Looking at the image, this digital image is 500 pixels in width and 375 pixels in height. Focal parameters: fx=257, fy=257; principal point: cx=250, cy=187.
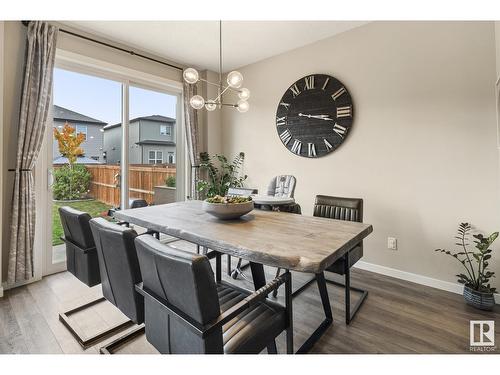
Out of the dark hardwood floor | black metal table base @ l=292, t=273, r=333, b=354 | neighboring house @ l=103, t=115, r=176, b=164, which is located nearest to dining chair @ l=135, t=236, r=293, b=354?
black metal table base @ l=292, t=273, r=333, b=354

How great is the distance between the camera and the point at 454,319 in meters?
1.96

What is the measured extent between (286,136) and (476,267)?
241 cm

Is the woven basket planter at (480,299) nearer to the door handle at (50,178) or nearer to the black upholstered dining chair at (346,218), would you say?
the black upholstered dining chair at (346,218)

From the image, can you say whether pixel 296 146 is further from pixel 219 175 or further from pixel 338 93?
pixel 219 175

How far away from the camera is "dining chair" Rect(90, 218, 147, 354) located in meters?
1.32

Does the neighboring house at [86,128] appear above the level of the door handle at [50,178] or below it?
above

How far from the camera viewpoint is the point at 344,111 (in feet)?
9.76

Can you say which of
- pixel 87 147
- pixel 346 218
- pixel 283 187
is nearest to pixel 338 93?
pixel 283 187

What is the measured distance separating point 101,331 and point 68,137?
7.22 ft

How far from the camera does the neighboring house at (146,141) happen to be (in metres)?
3.32

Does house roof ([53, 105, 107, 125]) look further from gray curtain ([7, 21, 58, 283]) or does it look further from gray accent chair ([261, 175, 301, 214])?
gray accent chair ([261, 175, 301, 214])

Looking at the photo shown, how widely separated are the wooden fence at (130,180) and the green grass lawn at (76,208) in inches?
3.2

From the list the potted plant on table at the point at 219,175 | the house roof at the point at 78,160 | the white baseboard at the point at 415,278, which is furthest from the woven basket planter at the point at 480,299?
the house roof at the point at 78,160

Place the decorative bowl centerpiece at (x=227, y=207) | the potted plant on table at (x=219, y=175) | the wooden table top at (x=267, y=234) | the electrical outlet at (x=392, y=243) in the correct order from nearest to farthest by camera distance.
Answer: the wooden table top at (x=267, y=234) < the decorative bowl centerpiece at (x=227, y=207) < the electrical outlet at (x=392, y=243) < the potted plant on table at (x=219, y=175)
